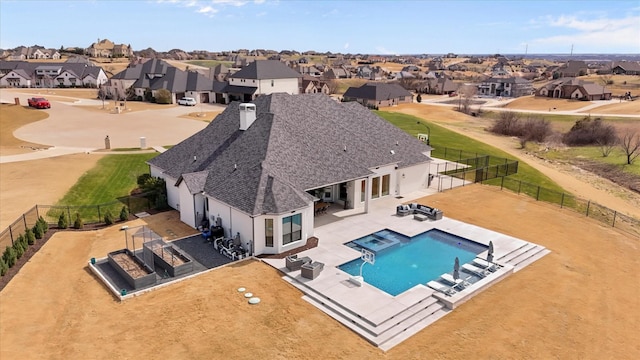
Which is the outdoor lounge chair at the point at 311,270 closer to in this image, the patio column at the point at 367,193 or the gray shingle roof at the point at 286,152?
the gray shingle roof at the point at 286,152

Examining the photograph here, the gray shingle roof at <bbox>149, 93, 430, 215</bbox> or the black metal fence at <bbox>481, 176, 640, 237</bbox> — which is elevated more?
the gray shingle roof at <bbox>149, 93, 430, 215</bbox>

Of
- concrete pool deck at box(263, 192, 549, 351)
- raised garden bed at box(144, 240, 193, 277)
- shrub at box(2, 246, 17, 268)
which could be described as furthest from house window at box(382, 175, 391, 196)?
shrub at box(2, 246, 17, 268)

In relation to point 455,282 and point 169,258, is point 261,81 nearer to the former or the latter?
point 169,258

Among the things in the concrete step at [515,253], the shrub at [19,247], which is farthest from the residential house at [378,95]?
the shrub at [19,247]

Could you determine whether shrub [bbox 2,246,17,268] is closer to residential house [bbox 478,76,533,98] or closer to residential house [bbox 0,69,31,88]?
residential house [bbox 0,69,31,88]

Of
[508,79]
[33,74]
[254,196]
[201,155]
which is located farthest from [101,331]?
[508,79]

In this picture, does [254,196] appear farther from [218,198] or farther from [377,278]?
[377,278]
